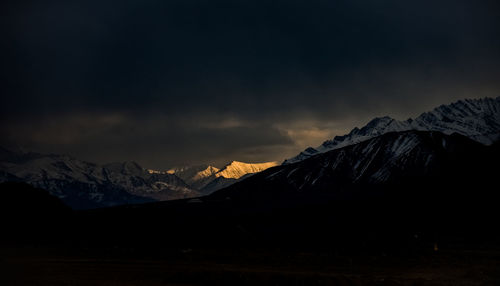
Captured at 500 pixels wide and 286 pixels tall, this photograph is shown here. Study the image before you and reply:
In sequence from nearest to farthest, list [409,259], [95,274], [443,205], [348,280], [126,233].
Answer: [348,280] → [95,274] → [409,259] → [126,233] → [443,205]

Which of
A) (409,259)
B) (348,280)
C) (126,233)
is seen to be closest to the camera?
(348,280)

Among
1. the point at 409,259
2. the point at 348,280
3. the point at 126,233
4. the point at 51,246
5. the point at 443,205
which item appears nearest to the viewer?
the point at 348,280

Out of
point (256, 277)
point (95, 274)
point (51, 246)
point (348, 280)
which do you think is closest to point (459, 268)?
point (348, 280)

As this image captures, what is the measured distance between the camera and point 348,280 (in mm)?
66438

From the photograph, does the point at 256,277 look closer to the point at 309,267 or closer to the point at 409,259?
the point at 309,267

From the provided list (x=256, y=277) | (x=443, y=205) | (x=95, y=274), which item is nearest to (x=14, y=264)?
(x=95, y=274)

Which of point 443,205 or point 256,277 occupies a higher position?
point 443,205

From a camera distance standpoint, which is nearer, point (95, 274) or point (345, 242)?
point (95, 274)

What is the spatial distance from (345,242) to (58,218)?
3529 inches

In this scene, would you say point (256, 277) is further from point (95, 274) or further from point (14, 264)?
point (14, 264)

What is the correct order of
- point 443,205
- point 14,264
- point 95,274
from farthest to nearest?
1. point 443,205
2. point 14,264
3. point 95,274

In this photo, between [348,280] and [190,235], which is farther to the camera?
[190,235]

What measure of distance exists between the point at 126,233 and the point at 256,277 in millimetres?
94917

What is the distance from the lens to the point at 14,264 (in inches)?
3644
